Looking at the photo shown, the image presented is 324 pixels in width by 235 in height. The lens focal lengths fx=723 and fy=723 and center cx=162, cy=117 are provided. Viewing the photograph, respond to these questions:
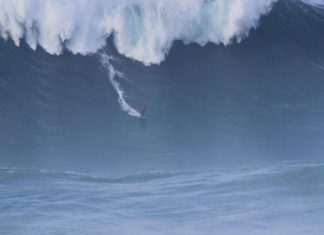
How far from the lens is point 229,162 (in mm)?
15492

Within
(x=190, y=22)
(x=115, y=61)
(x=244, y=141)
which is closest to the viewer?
(x=244, y=141)

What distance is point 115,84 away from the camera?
→ 17297 mm

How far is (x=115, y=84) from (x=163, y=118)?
1.48m

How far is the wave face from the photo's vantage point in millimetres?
17609

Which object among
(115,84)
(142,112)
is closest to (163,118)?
(142,112)

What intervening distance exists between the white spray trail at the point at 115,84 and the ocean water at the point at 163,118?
30mm

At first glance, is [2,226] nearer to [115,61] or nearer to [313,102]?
[115,61]

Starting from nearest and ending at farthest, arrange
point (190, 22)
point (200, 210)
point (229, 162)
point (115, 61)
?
1. point (200, 210)
2. point (229, 162)
3. point (115, 61)
4. point (190, 22)

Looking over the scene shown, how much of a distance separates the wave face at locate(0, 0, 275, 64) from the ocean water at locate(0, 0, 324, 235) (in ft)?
0.10

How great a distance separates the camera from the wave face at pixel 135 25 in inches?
693

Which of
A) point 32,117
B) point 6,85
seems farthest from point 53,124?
point 6,85

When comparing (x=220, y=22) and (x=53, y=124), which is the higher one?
(x=220, y=22)

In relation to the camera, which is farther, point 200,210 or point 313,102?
point 313,102

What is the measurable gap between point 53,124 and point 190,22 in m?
5.06
